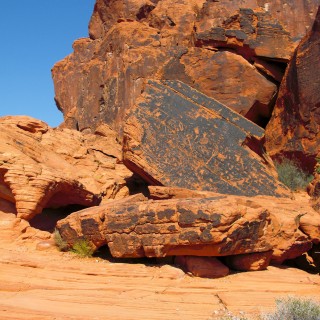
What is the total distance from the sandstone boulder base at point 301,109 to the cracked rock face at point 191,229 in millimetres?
4753

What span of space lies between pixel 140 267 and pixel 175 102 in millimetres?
4430

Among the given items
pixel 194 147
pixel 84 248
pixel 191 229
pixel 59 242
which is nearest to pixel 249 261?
pixel 191 229

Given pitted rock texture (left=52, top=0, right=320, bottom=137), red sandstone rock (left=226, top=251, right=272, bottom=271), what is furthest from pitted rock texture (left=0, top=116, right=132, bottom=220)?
red sandstone rock (left=226, top=251, right=272, bottom=271)

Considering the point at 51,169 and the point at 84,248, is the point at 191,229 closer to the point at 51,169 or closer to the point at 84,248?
the point at 84,248

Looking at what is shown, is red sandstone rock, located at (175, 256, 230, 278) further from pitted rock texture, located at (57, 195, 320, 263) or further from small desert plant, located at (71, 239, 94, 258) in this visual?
small desert plant, located at (71, 239, 94, 258)

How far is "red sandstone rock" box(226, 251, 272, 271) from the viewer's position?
6762mm

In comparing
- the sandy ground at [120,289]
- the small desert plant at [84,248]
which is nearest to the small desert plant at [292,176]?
the sandy ground at [120,289]

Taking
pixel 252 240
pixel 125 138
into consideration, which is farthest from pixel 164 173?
pixel 252 240

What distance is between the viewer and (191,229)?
20.6ft

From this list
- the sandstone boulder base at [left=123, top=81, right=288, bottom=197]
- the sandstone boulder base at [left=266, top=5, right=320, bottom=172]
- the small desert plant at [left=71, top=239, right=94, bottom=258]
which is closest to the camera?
the small desert plant at [left=71, top=239, right=94, bottom=258]

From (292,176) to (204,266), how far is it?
5.97m

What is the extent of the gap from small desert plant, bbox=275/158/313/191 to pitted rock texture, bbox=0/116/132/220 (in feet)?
13.7

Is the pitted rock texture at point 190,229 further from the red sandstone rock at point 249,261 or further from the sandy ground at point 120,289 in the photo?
the sandy ground at point 120,289

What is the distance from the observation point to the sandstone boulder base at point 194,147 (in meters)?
8.69
